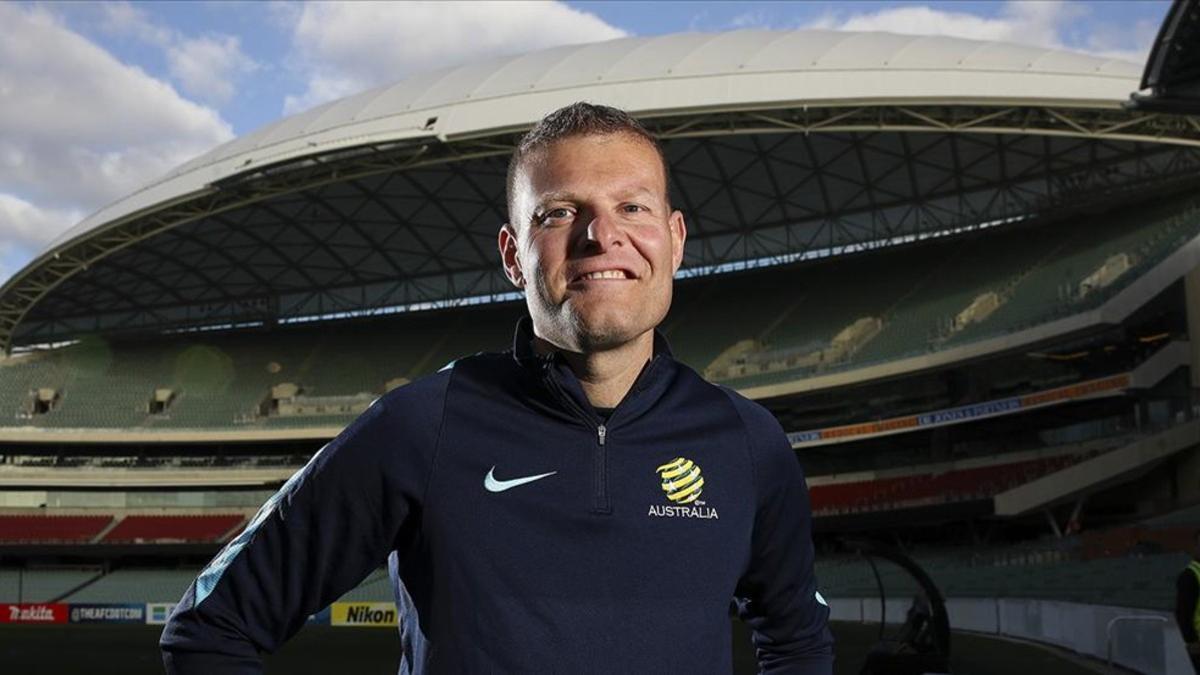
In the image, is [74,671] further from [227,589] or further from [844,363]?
[844,363]

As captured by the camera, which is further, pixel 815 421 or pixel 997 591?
pixel 815 421

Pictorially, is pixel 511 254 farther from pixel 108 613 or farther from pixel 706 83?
pixel 108 613

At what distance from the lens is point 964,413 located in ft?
132

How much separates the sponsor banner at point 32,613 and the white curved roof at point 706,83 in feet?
52.3

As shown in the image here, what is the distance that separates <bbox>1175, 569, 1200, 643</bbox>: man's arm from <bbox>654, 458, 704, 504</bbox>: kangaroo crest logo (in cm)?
708

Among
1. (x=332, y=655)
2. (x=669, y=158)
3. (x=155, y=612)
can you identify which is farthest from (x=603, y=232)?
(x=155, y=612)

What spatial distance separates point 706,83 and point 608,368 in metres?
33.5

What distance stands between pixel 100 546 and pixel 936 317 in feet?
122

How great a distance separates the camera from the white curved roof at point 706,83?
109 feet

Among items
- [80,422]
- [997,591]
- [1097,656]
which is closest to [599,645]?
[1097,656]

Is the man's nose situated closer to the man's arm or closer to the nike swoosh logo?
the nike swoosh logo

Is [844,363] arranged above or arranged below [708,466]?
above

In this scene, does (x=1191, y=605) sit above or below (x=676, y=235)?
below

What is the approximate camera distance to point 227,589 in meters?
2.09
